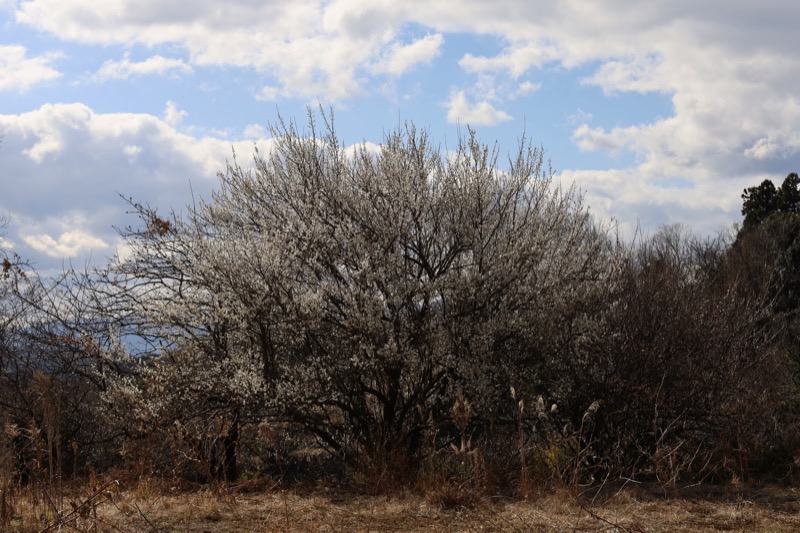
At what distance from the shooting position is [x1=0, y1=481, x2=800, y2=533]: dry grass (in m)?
6.25

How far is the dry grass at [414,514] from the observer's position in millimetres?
6246

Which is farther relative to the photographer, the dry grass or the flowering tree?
the flowering tree

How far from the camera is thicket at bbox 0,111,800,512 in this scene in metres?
9.44

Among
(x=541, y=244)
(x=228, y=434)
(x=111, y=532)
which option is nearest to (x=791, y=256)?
(x=541, y=244)

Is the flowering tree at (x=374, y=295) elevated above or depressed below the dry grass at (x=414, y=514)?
above

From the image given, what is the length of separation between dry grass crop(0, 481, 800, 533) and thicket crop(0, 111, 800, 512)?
3.97 feet

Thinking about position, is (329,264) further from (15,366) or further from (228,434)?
(15,366)

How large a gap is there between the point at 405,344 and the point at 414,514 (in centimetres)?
287

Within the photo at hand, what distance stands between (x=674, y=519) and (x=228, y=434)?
533 centimetres

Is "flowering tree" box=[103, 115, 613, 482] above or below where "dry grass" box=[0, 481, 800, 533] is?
above

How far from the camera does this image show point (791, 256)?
2955cm

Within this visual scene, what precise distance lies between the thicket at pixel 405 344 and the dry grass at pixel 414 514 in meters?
1.21

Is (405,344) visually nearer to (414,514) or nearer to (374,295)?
(374,295)

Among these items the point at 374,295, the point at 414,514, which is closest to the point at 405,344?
the point at 374,295
